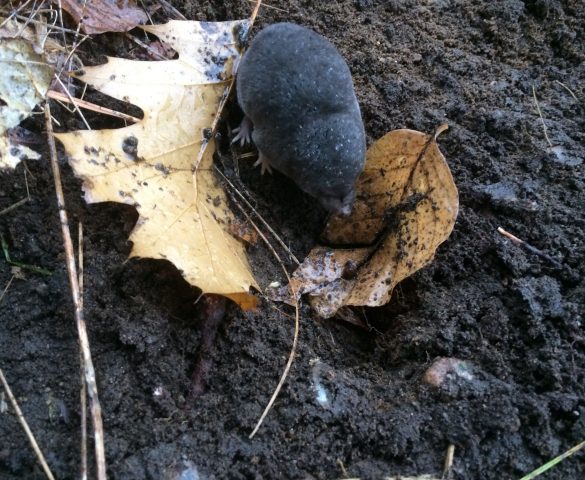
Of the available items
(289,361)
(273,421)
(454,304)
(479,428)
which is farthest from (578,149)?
(273,421)

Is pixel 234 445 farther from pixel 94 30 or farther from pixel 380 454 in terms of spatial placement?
pixel 94 30

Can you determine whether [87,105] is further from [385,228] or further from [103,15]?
[385,228]

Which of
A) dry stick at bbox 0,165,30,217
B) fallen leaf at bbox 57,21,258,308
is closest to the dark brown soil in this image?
dry stick at bbox 0,165,30,217

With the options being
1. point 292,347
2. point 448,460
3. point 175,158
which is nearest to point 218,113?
point 175,158

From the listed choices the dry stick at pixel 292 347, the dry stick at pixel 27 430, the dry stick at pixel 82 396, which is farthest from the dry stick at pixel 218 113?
the dry stick at pixel 27 430

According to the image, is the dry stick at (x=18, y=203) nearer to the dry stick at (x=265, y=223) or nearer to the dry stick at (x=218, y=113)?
the dry stick at (x=218, y=113)

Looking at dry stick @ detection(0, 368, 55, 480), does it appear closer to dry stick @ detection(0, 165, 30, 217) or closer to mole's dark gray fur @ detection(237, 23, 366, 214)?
dry stick @ detection(0, 165, 30, 217)

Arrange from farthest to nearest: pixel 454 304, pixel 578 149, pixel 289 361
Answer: pixel 578 149, pixel 454 304, pixel 289 361
